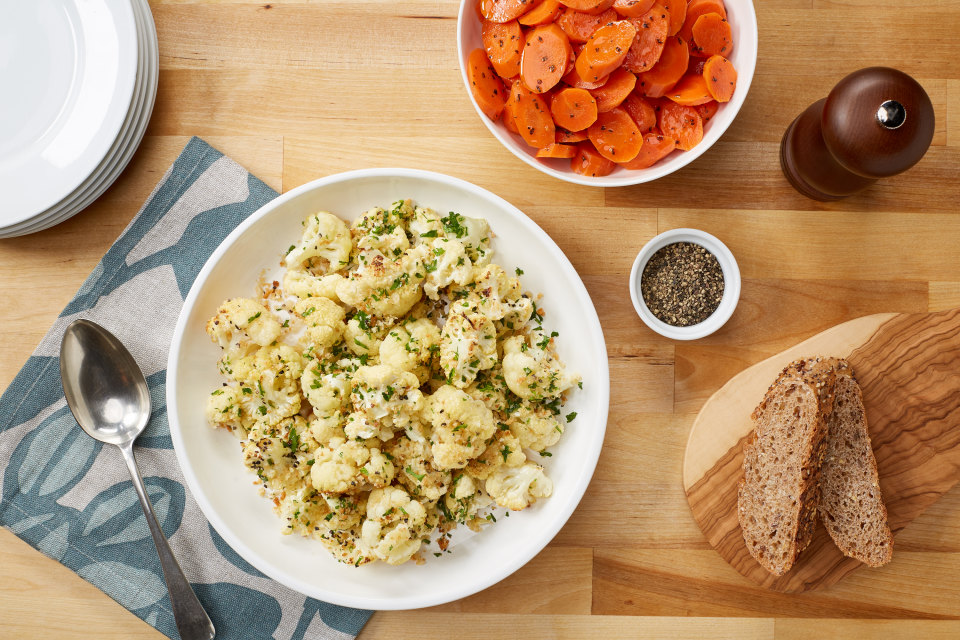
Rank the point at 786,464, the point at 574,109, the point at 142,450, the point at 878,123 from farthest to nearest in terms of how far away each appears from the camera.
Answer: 1. the point at 142,450
2. the point at 786,464
3. the point at 574,109
4. the point at 878,123

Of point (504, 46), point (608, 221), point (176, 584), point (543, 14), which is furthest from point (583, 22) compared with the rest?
point (176, 584)

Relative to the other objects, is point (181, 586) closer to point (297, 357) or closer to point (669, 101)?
point (297, 357)

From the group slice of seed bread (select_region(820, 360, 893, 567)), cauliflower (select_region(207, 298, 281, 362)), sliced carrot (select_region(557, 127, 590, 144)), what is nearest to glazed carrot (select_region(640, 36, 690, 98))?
sliced carrot (select_region(557, 127, 590, 144))

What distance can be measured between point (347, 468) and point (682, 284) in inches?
44.2

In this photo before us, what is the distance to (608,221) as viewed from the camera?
69.3 inches

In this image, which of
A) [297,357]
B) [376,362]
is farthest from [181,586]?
[376,362]

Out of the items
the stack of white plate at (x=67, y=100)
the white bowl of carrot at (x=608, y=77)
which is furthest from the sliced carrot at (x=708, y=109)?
the stack of white plate at (x=67, y=100)

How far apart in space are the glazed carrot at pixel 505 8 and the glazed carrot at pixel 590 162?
39 centimetres

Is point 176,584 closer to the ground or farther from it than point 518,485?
closer to the ground

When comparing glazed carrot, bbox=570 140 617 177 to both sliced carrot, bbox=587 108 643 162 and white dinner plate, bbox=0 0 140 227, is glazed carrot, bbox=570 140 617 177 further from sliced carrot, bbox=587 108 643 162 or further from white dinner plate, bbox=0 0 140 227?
white dinner plate, bbox=0 0 140 227

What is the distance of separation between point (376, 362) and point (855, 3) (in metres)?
1.90

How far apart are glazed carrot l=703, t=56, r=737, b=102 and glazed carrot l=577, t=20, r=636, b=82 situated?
9.7 inches

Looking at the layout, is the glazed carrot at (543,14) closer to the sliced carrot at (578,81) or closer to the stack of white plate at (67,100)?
the sliced carrot at (578,81)

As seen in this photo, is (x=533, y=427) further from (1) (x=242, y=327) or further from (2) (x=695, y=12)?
(2) (x=695, y=12)
